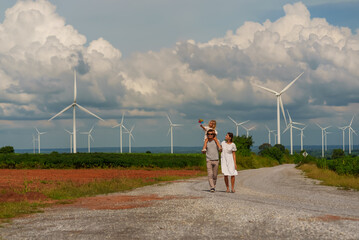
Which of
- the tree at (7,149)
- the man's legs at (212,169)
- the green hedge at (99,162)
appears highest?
the man's legs at (212,169)

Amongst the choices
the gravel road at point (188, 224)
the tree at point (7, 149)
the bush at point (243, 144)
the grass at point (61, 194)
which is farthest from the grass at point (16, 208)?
the tree at point (7, 149)

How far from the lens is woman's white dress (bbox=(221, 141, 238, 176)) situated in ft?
55.7

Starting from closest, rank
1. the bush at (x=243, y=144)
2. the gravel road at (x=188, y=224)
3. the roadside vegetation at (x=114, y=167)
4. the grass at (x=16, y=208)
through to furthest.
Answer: the gravel road at (x=188, y=224), the grass at (x=16, y=208), the roadside vegetation at (x=114, y=167), the bush at (x=243, y=144)

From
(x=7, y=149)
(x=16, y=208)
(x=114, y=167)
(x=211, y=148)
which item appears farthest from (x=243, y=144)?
(x=16, y=208)

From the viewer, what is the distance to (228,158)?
56.0ft

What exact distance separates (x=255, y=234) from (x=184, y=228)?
157 cm

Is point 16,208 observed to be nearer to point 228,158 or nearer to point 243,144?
point 228,158

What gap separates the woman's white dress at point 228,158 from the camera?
17.0 meters

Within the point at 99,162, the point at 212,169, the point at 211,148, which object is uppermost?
the point at 211,148

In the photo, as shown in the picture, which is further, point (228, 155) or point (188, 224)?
point (228, 155)

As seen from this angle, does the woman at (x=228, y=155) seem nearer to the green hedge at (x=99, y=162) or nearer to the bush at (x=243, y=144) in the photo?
the green hedge at (x=99, y=162)

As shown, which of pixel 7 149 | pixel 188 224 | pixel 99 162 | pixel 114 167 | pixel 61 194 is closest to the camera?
pixel 188 224

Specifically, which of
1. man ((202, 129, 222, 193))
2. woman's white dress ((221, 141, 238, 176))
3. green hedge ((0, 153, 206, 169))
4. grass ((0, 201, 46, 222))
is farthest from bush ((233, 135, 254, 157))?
grass ((0, 201, 46, 222))

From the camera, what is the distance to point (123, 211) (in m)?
12.4
